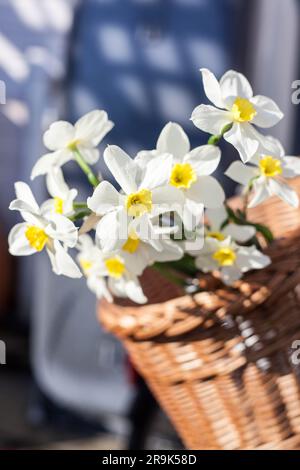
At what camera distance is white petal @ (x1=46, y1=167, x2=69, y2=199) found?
0.75 meters

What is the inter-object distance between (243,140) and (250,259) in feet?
0.39

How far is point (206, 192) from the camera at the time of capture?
728mm

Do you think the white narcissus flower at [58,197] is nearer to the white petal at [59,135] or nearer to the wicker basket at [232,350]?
the white petal at [59,135]

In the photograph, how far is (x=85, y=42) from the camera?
2.42 metres

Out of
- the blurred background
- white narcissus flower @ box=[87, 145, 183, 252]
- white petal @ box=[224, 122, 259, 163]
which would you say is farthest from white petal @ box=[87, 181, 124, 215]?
the blurred background

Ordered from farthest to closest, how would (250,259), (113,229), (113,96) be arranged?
1. (113,96)
2. (250,259)
3. (113,229)

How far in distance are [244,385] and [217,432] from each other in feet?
0.21

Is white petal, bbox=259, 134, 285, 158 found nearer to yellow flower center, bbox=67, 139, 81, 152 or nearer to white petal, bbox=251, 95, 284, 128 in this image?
white petal, bbox=251, 95, 284, 128

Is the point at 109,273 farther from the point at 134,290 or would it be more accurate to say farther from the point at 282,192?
the point at 282,192

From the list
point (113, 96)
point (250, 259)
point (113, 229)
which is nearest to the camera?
point (113, 229)

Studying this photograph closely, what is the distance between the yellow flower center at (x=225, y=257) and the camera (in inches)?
30.0

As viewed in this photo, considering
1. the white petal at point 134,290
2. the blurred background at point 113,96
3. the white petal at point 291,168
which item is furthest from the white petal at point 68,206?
the blurred background at point 113,96

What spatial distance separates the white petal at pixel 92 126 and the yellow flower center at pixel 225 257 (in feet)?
0.53

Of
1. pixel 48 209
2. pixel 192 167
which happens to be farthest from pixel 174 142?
pixel 48 209
